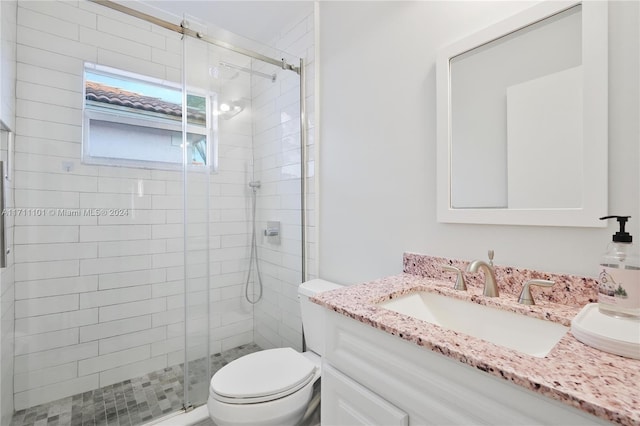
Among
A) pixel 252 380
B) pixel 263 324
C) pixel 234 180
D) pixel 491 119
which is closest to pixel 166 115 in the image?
pixel 234 180

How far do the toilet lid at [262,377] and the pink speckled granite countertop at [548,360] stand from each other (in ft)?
1.76

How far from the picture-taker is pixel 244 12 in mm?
2117

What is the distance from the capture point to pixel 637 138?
2.76 feet

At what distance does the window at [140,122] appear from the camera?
1.79 m

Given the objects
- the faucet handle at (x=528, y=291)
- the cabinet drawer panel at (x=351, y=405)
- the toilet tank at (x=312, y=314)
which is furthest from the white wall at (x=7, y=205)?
the faucet handle at (x=528, y=291)

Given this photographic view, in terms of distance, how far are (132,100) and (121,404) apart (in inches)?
77.0

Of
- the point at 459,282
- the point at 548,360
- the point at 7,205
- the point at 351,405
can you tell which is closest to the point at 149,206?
the point at 7,205

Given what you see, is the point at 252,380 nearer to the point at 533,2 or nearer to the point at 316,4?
the point at 533,2

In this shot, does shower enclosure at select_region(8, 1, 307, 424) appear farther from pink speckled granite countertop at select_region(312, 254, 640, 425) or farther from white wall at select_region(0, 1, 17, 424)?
pink speckled granite countertop at select_region(312, 254, 640, 425)

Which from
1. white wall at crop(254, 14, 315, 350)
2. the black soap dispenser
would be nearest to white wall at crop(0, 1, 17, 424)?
white wall at crop(254, 14, 315, 350)

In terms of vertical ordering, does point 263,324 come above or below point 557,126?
below

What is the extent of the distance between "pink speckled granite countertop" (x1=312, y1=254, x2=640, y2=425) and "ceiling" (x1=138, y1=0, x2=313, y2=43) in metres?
1.97

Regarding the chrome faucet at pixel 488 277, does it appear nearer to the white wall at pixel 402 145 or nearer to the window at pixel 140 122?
the white wall at pixel 402 145

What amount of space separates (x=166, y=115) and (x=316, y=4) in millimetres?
1305
